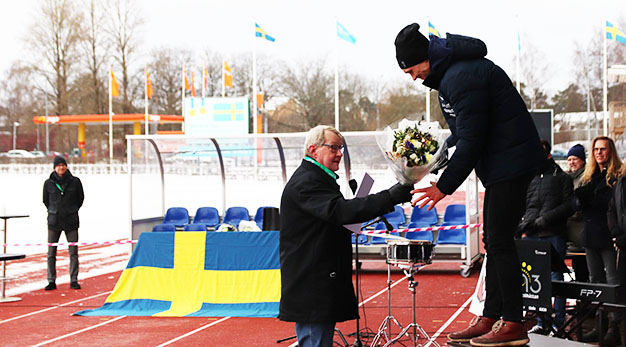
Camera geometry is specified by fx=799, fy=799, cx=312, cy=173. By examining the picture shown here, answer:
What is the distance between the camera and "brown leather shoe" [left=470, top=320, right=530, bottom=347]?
14.8ft

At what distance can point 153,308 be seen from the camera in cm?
1097

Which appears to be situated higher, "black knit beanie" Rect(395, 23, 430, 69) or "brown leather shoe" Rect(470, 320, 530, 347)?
"black knit beanie" Rect(395, 23, 430, 69)

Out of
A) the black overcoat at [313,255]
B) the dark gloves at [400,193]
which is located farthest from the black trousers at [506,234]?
the black overcoat at [313,255]

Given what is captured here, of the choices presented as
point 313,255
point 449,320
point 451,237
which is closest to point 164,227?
point 451,237

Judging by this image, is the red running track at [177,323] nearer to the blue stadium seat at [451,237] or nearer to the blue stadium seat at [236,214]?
the blue stadium seat at [451,237]

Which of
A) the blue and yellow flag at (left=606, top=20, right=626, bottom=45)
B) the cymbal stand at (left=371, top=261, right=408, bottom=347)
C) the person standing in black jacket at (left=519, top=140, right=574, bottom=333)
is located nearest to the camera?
the cymbal stand at (left=371, top=261, right=408, bottom=347)

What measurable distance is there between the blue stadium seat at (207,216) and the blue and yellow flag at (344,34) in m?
16.3

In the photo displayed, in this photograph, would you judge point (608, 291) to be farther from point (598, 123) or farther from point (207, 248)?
point (598, 123)

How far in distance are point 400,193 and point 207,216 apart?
40.4 ft

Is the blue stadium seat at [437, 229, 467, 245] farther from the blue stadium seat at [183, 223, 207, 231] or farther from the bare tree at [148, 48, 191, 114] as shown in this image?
the bare tree at [148, 48, 191, 114]

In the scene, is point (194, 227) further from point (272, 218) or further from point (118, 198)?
point (118, 198)

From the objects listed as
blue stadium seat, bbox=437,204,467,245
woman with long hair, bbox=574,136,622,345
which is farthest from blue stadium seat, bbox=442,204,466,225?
woman with long hair, bbox=574,136,622,345

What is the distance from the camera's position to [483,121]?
4383mm

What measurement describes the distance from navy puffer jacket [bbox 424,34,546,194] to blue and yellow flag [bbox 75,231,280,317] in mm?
6429
